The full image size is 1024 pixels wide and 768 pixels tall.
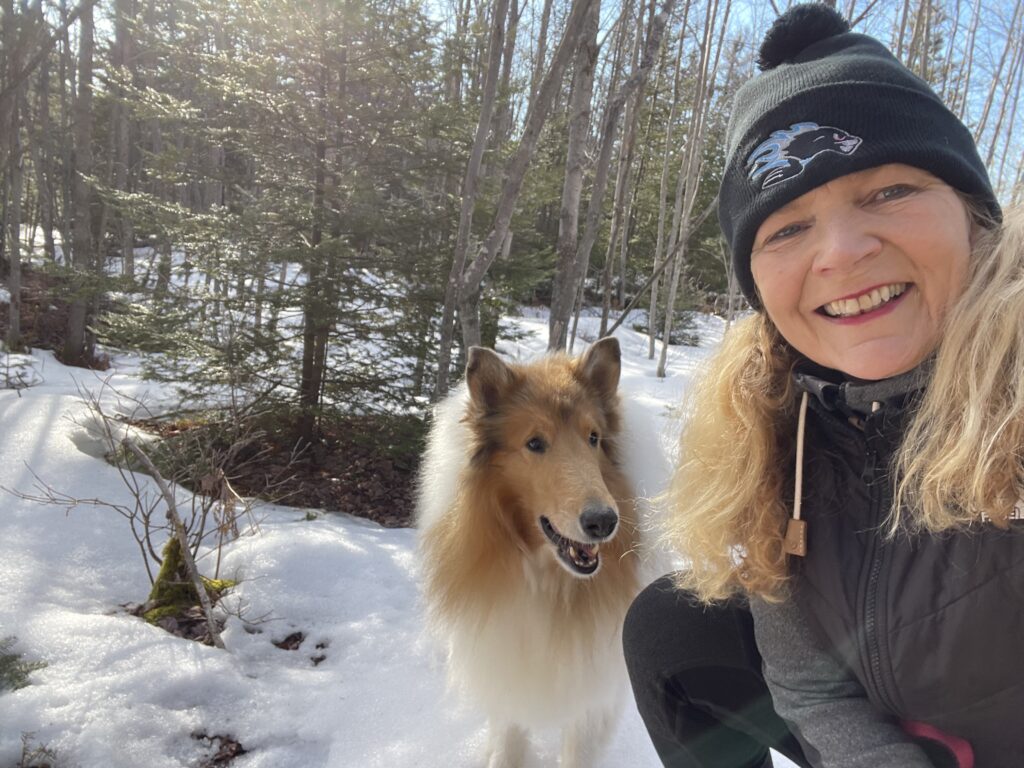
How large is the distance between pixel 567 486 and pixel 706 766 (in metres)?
1.00

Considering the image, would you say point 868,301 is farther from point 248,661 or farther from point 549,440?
point 248,661

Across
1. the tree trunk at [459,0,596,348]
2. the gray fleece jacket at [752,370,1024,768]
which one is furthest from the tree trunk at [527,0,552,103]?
the gray fleece jacket at [752,370,1024,768]

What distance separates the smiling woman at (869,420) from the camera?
107 cm

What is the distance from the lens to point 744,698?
5.96 ft

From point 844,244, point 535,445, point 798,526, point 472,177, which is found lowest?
point 535,445

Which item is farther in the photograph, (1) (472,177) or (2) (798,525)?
(1) (472,177)

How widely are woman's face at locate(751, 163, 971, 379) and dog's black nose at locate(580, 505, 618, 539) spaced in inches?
40.1

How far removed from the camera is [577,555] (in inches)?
90.3

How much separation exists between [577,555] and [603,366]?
88cm

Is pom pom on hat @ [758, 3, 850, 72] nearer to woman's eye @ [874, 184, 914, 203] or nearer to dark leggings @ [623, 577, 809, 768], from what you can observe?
woman's eye @ [874, 184, 914, 203]

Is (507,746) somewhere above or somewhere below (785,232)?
below

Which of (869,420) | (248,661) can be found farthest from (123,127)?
(869,420)

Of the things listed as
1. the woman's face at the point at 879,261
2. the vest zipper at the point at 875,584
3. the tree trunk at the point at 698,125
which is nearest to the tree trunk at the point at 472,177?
the woman's face at the point at 879,261

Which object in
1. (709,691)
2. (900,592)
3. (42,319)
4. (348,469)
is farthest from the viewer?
(42,319)
